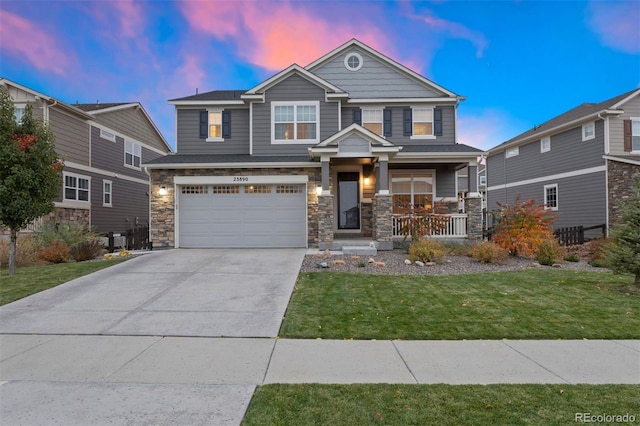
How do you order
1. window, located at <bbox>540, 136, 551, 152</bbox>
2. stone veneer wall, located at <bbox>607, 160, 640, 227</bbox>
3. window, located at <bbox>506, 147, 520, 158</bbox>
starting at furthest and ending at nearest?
1. window, located at <bbox>506, 147, 520, 158</bbox>
2. window, located at <bbox>540, 136, 551, 152</bbox>
3. stone veneer wall, located at <bbox>607, 160, 640, 227</bbox>

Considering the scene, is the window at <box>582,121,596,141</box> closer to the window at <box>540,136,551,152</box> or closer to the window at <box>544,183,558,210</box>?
the window at <box>540,136,551,152</box>

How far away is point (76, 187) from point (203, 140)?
7135 mm

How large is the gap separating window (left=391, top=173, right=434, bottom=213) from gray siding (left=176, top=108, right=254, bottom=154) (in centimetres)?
725

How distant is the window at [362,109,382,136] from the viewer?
52.9ft

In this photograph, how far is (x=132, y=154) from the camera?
22000 mm

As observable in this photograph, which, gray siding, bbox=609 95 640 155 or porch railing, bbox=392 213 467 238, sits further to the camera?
gray siding, bbox=609 95 640 155

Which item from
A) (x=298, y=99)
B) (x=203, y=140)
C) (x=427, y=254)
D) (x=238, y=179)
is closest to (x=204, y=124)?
(x=203, y=140)

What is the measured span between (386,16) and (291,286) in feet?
45.8

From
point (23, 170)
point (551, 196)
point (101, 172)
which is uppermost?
point (101, 172)

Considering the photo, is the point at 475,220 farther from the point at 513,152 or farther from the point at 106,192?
the point at 106,192

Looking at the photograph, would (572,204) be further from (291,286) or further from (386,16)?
(291,286)

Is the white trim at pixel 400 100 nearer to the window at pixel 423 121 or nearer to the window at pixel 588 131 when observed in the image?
the window at pixel 423 121

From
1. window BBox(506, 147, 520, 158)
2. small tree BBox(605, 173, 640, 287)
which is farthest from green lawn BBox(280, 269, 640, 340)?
window BBox(506, 147, 520, 158)

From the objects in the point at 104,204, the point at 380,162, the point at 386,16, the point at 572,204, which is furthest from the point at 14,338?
the point at 572,204
